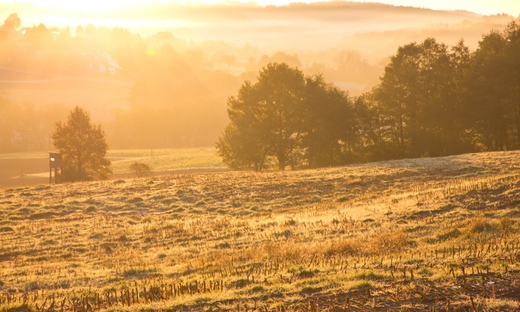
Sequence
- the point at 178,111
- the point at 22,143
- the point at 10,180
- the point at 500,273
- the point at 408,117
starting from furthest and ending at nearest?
the point at 178,111 < the point at 22,143 < the point at 10,180 < the point at 408,117 < the point at 500,273

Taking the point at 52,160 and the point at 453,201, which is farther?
the point at 52,160

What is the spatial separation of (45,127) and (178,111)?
149 ft

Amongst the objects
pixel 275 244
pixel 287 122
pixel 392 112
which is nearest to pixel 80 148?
pixel 287 122

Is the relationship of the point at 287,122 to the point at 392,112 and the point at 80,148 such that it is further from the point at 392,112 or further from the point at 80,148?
the point at 80,148

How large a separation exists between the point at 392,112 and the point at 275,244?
5120 cm

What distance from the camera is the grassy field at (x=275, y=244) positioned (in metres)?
13.4

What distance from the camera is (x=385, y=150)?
70938 mm

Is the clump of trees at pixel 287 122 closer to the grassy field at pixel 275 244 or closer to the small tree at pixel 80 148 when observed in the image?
the small tree at pixel 80 148

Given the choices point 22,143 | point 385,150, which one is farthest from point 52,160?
point 22,143

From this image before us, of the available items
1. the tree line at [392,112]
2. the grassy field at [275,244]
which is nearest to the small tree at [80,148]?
the tree line at [392,112]

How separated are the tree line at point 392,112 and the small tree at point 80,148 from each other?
17.8 metres

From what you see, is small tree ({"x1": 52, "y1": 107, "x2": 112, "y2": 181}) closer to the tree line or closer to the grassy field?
the tree line

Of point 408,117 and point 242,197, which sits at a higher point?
point 408,117

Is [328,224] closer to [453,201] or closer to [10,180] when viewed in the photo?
[453,201]
